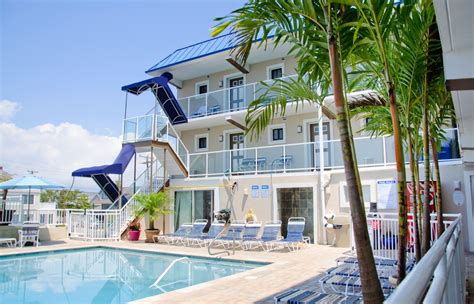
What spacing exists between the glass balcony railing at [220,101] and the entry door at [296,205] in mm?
4740

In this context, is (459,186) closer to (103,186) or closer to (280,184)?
(280,184)

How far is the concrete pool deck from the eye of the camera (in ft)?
21.7

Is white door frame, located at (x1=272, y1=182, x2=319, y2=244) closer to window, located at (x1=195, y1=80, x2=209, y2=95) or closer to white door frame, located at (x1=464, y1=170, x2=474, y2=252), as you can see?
white door frame, located at (x1=464, y1=170, x2=474, y2=252)

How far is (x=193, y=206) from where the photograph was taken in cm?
1797

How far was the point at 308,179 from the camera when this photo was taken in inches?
580

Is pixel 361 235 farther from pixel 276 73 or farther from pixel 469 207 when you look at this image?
pixel 276 73

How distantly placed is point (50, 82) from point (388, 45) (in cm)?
2010

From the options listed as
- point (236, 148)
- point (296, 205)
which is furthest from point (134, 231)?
point (296, 205)

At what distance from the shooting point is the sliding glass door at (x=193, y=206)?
17572 millimetres

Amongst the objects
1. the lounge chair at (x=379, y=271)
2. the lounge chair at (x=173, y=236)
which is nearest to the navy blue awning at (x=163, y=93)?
the lounge chair at (x=173, y=236)

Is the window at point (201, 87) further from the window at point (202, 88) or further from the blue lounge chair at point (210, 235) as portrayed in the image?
the blue lounge chair at point (210, 235)

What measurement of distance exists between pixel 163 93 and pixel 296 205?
27.2 ft

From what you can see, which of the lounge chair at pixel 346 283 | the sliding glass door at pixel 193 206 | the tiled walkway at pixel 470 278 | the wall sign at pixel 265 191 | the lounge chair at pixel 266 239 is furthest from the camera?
the sliding glass door at pixel 193 206

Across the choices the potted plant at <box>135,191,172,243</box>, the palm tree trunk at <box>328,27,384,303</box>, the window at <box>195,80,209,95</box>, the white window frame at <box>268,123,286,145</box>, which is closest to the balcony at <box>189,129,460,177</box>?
the white window frame at <box>268,123,286,145</box>
